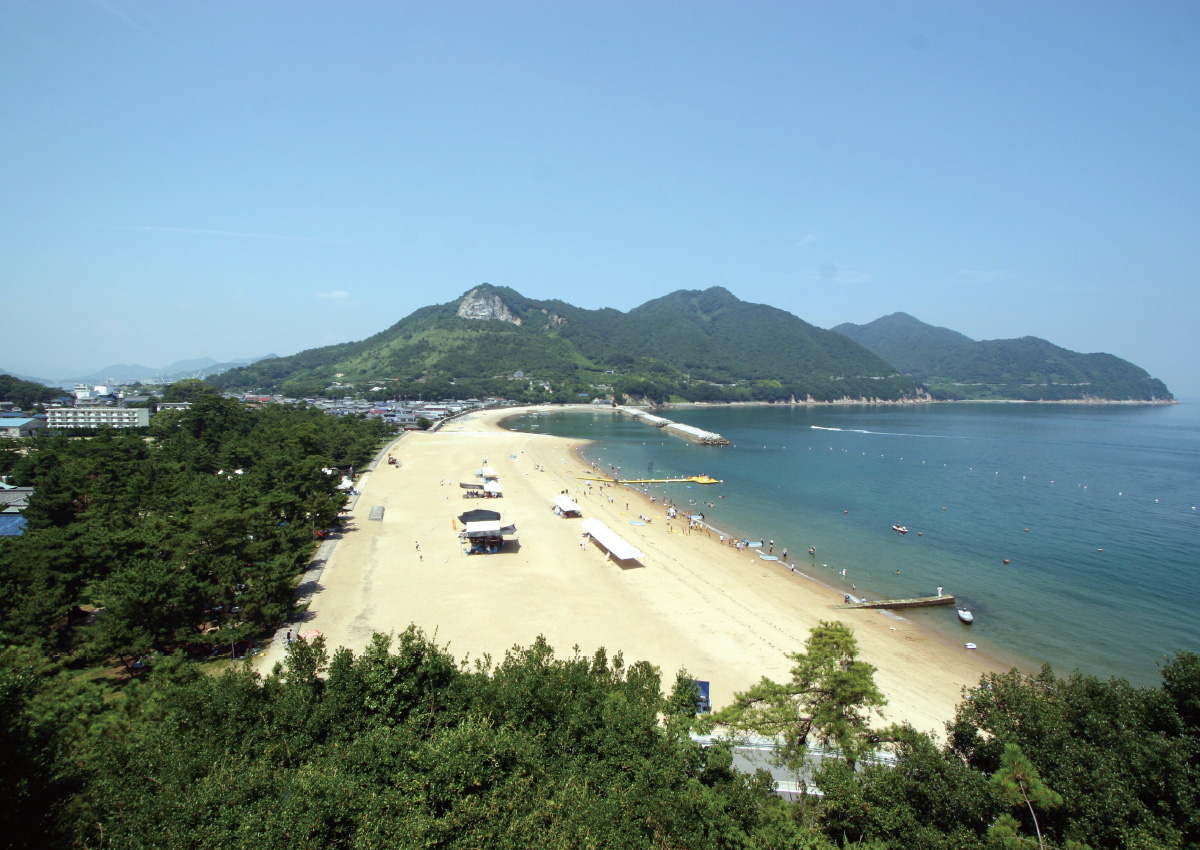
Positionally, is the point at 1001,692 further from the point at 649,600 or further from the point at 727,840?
the point at 649,600

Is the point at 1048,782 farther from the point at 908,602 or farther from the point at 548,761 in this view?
the point at 908,602

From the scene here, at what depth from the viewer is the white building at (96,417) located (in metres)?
76.6

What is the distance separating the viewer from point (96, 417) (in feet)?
256

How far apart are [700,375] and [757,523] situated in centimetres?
15320

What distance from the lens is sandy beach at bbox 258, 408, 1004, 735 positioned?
1795cm

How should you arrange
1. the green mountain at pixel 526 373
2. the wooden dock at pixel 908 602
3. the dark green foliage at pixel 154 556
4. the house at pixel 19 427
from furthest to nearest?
the green mountain at pixel 526 373, the house at pixel 19 427, the wooden dock at pixel 908 602, the dark green foliage at pixel 154 556

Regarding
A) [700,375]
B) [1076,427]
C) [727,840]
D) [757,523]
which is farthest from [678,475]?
[700,375]

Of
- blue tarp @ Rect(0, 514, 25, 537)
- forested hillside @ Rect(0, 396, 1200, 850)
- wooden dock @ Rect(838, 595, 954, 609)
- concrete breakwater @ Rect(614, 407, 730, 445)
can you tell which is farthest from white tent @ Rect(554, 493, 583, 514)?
concrete breakwater @ Rect(614, 407, 730, 445)

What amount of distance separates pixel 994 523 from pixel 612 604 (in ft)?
104

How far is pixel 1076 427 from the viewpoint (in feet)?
340

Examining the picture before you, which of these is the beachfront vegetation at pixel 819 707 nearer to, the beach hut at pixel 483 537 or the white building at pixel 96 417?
the beach hut at pixel 483 537

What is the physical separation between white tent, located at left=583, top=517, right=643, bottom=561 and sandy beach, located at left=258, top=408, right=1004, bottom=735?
24.2 inches

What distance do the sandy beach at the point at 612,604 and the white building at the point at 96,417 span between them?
68.6 meters

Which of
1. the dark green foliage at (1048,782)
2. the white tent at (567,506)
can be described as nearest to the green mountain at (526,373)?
the white tent at (567,506)
